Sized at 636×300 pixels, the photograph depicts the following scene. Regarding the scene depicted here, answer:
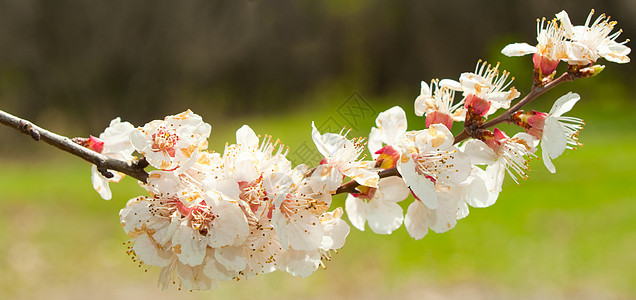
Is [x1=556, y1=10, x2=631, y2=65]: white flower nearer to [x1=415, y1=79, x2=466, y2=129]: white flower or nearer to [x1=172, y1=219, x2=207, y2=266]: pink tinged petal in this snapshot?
[x1=415, y1=79, x2=466, y2=129]: white flower

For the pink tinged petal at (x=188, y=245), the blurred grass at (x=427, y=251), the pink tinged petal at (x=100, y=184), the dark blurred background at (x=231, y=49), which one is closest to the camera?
the pink tinged petal at (x=188, y=245)

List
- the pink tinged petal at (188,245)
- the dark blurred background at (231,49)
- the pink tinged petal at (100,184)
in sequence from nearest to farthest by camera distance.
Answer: the pink tinged petal at (188,245) < the pink tinged petal at (100,184) < the dark blurred background at (231,49)

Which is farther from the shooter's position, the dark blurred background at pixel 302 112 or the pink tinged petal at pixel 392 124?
the dark blurred background at pixel 302 112

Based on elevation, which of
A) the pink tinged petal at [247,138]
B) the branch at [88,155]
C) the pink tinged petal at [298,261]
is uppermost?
the branch at [88,155]

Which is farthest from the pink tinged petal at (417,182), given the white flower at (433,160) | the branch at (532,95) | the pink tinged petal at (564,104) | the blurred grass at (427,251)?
the blurred grass at (427,251)

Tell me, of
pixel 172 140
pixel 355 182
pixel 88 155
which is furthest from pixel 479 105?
pixel 88 155

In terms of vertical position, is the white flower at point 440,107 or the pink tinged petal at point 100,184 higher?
the pink tinged petal at point 100,184

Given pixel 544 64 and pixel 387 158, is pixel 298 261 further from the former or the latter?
pixel 544 64

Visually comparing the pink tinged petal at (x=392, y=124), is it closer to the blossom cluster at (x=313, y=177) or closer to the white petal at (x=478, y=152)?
the blossom cluster at (x=313, y=177)
